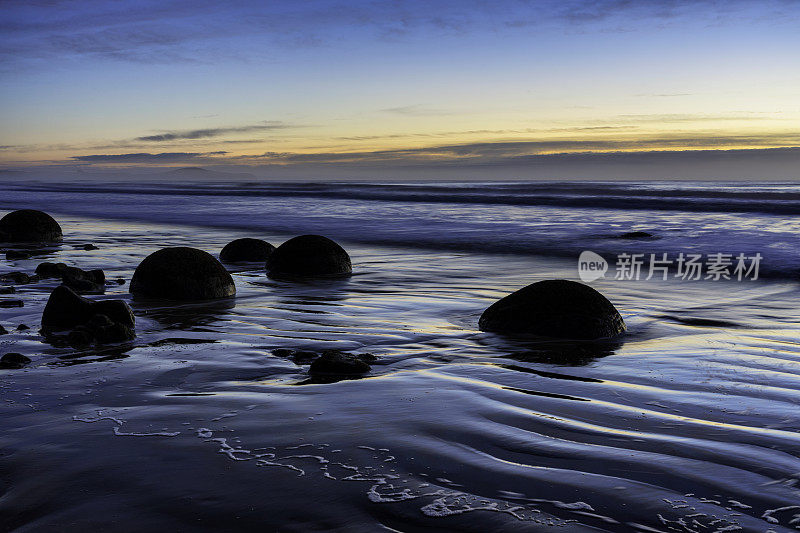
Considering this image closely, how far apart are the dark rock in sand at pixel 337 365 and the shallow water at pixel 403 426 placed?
0.16 metres

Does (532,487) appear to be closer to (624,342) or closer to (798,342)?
(624,342)

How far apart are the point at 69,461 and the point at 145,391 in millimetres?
1305

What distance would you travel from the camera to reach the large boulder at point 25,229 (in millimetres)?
17750

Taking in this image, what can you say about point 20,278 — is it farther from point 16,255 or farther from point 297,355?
point 297,355

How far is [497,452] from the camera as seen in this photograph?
13.1ft

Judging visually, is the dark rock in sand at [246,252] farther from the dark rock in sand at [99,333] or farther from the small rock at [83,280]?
the dark rock in sand at [99,333]

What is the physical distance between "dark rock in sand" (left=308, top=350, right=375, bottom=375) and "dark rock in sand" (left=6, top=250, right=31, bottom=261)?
34.5ft

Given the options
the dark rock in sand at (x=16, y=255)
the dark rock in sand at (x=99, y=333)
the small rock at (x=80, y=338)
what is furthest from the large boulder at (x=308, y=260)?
the dark rock in sand at (x=16, y=255)

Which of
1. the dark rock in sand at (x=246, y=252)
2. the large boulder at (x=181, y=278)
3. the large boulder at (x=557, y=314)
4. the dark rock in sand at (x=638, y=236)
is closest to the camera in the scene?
the large boulder at (x=557, y=314)

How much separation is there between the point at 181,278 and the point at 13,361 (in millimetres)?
3715

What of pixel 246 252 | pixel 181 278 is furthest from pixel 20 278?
pixel 246 252

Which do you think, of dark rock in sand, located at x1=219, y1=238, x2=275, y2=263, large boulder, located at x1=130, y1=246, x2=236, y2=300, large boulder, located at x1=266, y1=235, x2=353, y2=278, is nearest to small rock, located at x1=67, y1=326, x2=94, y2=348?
large boulder, located at x1=130, y1=246, x2=236, y2=300

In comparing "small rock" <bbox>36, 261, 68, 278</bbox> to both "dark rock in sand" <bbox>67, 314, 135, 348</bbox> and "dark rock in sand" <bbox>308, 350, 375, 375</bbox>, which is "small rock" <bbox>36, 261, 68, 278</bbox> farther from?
"dark rock in sand" <bbox>308, 350, 375, 375</bbox>

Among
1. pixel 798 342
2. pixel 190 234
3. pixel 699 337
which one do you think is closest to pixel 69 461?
pixel 699 337
